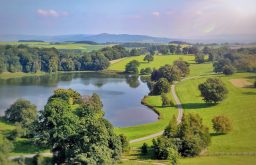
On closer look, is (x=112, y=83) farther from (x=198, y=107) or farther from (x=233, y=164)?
(x=233, y=164)

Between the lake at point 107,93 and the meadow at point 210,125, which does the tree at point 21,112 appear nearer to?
the meadow at point 210,125

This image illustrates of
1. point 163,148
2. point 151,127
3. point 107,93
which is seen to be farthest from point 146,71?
point 163,148

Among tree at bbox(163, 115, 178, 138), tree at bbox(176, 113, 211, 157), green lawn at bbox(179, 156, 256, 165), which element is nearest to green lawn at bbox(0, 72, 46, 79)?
tree at bbox(163, 115, 178, 138)

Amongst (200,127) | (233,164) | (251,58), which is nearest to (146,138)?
(200,127)

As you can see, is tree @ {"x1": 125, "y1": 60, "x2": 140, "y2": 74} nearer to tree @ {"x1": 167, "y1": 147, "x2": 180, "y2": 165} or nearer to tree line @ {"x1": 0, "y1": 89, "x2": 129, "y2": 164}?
tree line @ {"x1": 0, "y1": 89, "x2": 129, "y2": 164}

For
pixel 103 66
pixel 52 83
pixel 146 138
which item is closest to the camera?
pixel 146 138

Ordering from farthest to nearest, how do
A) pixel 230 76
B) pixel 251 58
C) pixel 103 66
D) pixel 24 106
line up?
pixel 103 66, pixel 230 76, pixel 251 58, pixel 24 106

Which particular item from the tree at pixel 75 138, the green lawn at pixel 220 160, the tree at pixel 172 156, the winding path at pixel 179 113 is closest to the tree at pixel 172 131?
the tree at pixel 172 156
